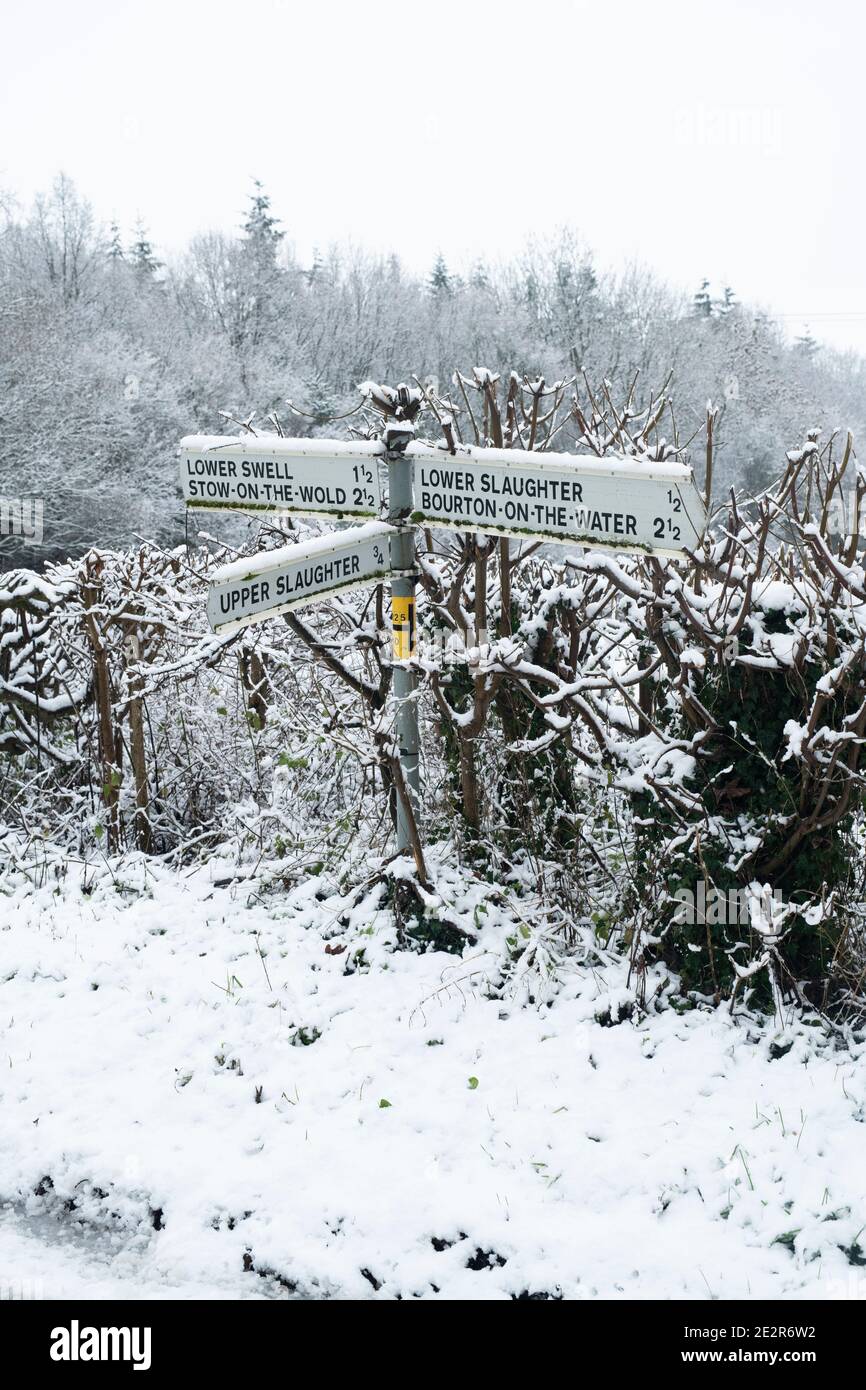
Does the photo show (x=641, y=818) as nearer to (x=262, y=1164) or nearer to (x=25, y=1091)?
(x=262, y=1164)

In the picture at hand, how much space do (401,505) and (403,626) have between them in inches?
20.5

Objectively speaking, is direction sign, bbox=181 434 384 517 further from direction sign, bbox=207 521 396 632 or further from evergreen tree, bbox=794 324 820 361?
evergreen tree, bbox=794 324 820 361

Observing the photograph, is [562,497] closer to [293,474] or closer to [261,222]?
[293,474]

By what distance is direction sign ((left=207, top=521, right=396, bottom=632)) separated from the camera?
4301mm

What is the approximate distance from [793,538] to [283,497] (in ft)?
7.08

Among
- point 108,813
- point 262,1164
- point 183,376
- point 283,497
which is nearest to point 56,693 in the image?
point 108,813

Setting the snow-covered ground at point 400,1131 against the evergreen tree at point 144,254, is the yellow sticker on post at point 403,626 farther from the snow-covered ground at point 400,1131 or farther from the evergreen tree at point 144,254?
the evergreen tree at point 144,254

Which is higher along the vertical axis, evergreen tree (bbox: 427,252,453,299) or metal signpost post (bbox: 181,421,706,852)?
evergreen tree (bbox: 427,252,453,299)

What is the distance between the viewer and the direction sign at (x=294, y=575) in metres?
4.30

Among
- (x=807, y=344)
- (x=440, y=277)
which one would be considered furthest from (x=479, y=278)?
(x=807, y=344)

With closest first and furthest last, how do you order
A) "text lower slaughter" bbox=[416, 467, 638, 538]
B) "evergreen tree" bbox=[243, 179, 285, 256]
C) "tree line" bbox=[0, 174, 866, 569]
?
1. "text lower slaughter" bbox=[416, 467, 638, 538]
2. "tree line" bbox=[0, 174, 866, 569]
3. "evergreen tree" bbox=[243, 179, 285, 256]

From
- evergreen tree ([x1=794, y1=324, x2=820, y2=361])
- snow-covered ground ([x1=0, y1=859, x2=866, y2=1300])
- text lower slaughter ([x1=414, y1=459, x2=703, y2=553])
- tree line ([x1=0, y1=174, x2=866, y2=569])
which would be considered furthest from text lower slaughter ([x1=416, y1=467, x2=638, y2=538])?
evergreen tree ([x1=794, y1=324, x2=820, y2=361])

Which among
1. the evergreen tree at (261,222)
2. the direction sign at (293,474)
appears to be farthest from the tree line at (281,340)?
the direction sign at (293,474)

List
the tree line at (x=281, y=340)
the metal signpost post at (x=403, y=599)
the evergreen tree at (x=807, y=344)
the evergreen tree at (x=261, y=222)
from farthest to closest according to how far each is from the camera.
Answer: the evergreen tree at (x=807, y=344), the evergreen tree at (x=261, y=222), the tree line at (x=281, y=340), the metal signpost post at (x=403, y=599)
